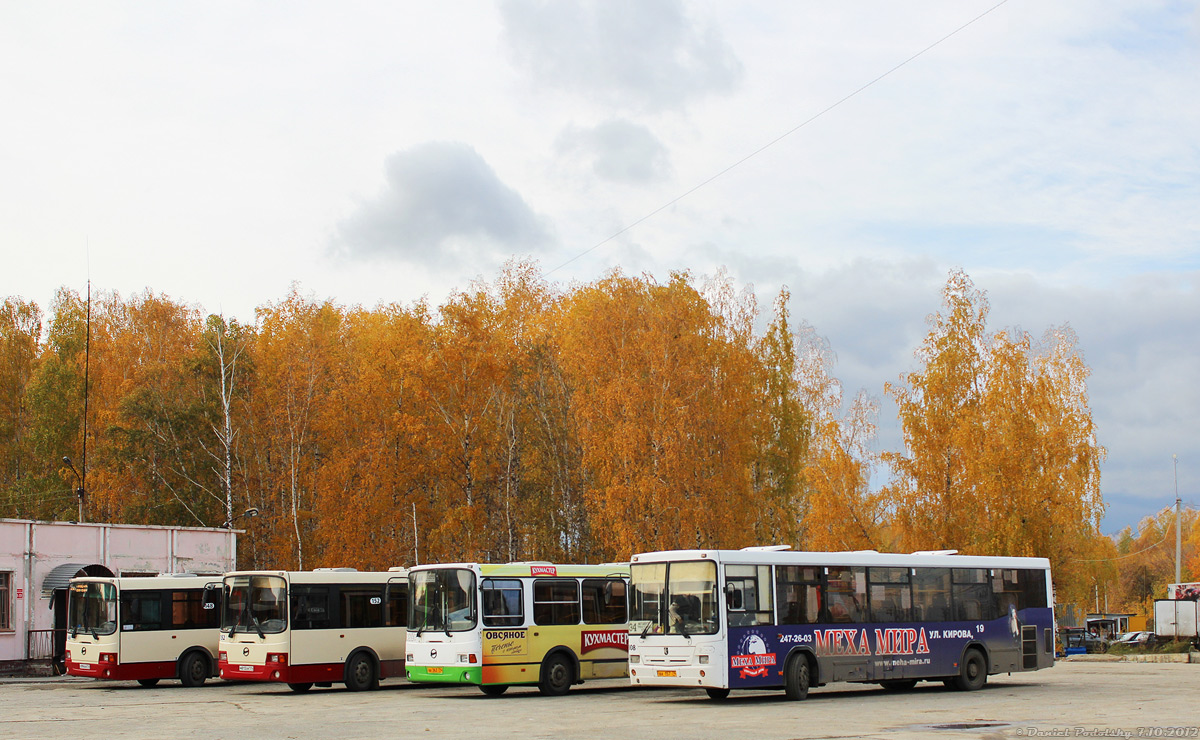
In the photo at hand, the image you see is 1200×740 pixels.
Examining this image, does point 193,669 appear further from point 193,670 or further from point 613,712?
point 613,712

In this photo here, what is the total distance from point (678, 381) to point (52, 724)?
27.7 metres

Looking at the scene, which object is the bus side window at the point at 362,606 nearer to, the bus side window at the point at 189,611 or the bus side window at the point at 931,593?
the bus side window at the point at 189,611

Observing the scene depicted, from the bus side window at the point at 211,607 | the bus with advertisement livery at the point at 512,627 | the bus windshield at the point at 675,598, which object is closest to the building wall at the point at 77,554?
the bus side window at the point at 211,607

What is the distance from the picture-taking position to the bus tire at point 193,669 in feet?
89.1

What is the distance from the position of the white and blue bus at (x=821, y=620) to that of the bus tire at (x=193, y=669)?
40.7ft

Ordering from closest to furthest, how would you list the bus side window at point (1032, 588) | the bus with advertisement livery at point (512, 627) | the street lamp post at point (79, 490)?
the bus with advertisement livery at point (512, 627) → the bus side window at point (1032, 588) → the street lamp post at point (79, 490)

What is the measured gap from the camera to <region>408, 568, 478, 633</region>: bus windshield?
21.8 meters

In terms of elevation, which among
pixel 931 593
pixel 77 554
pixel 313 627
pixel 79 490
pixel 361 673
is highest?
pixel 79 490

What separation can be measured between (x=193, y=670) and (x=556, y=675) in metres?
9.90

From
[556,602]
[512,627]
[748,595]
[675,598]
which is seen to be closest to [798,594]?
[748,595]

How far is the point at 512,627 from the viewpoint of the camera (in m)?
22.1

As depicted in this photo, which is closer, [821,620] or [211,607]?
[821,620]

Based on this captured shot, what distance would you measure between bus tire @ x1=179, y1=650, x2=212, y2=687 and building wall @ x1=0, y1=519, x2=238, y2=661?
17.0ft

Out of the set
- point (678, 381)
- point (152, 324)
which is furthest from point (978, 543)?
point (152, 324)
